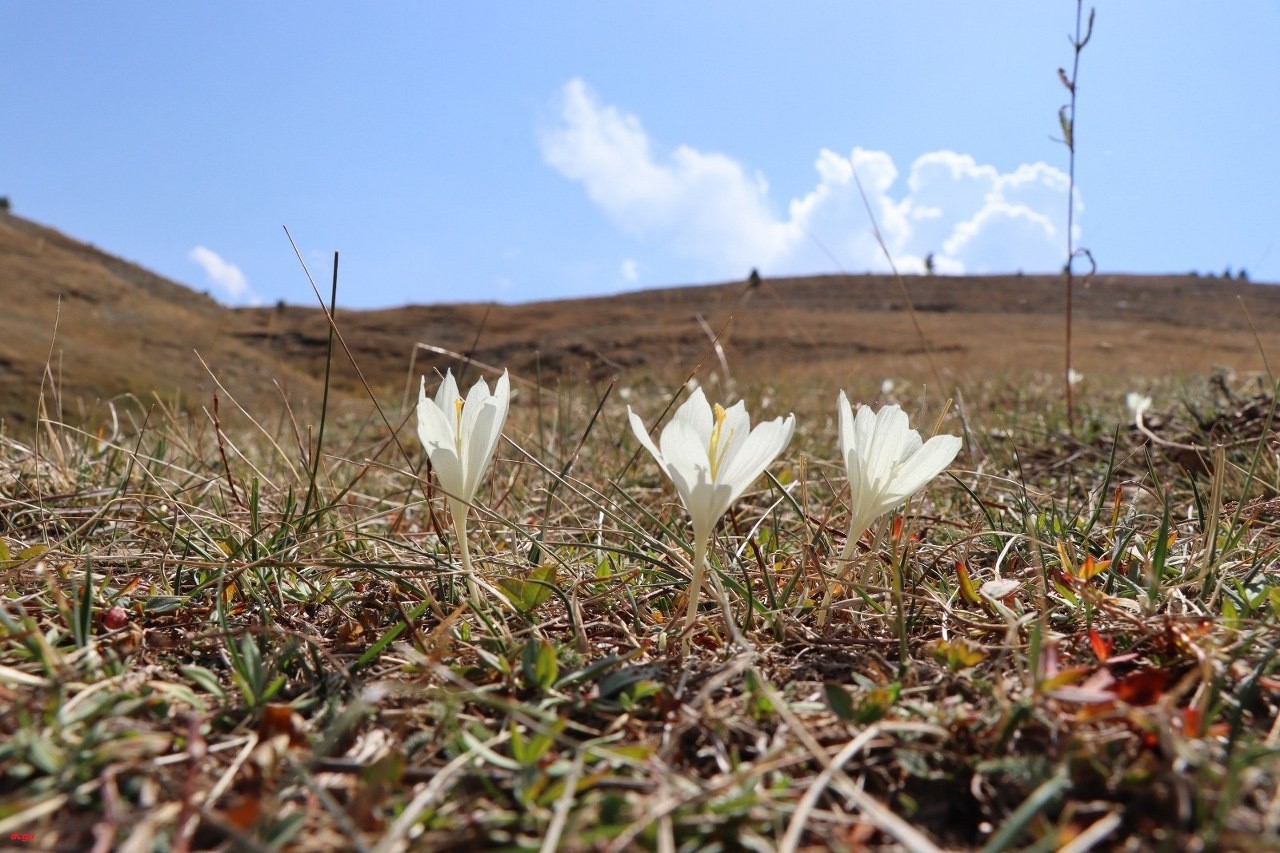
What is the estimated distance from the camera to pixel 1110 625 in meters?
1.30

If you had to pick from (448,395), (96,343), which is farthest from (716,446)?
(96,343)

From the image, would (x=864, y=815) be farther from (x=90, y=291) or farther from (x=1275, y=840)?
(x=90, y=291)

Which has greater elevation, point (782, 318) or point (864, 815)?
point (782, 318)

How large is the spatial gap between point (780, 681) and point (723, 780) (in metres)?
0.33

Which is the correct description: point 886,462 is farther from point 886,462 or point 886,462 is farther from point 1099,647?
point 1099,647

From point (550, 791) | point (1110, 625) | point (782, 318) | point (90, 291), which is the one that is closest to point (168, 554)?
point (550, 791)

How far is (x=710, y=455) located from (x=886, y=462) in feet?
1.08

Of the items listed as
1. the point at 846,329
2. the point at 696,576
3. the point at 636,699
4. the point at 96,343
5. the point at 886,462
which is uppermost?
the point at 846,329

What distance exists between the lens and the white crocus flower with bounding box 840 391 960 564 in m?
1.26

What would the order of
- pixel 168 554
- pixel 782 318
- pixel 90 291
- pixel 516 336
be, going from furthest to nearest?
pixel 516 336 → pixel 782 318 → pixel 90 291 → pixel 168 554

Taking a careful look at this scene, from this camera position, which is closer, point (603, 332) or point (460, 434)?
point (460, 434)

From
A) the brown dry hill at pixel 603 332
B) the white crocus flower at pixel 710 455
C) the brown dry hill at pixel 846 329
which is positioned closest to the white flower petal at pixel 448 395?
the white crocus flower at pixel 710 455

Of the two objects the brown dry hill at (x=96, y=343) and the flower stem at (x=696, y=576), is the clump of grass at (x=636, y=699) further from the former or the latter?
the brown dry hill at (x=96, y=343)

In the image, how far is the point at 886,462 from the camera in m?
1.28
